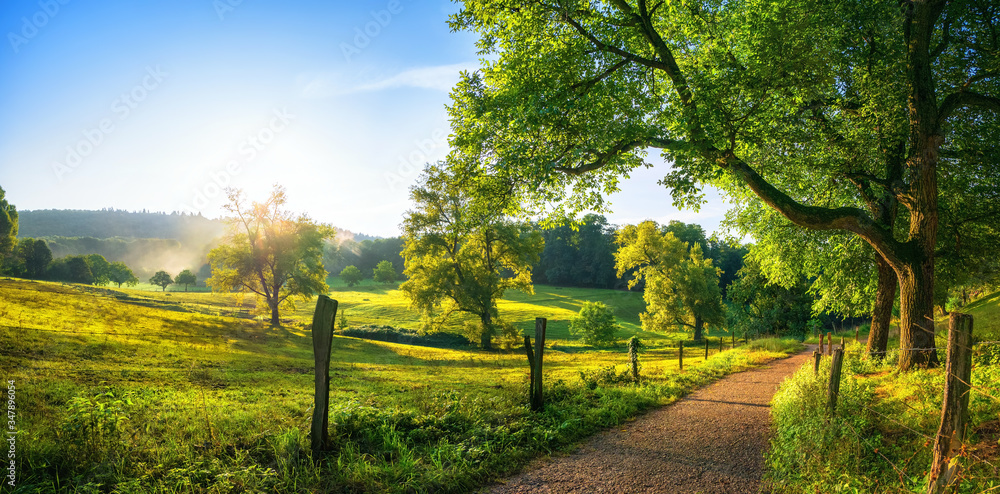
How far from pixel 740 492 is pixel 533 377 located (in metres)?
4.00

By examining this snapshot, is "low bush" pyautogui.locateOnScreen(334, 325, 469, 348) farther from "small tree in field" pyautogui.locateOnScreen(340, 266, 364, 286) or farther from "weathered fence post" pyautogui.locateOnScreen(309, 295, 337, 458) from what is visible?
"small tree in field" pyautogui.locateOnScreen(340, 266, 364, 286)

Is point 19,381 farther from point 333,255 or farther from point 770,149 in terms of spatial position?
point 333,255

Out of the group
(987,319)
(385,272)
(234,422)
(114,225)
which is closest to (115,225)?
(114,225)

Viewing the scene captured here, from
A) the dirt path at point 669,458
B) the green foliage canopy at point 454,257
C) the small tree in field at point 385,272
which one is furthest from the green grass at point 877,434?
the small tree in field at point 385,272

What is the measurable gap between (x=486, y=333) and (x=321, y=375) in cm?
2839

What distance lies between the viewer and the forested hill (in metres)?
84.1

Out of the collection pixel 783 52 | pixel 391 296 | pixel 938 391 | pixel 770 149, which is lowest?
pixel 391 296

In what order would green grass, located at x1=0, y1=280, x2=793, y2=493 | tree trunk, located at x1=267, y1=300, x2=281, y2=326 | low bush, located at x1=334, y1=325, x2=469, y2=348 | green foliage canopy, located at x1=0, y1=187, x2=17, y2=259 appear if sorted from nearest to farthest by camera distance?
green grass, located at x1=0, y1=280, x2=793, y2=493 → green foliage canopy, located at x1=0, y1=187, x2=17, y2=259 → tree trunk, located at x1=267, y1=300, x2=281, y2=326 → low bush, located at x1=334, y1=325, x2=469, y2=348

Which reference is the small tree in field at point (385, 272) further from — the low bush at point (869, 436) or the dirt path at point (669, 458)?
the low bush at point (869, 436)

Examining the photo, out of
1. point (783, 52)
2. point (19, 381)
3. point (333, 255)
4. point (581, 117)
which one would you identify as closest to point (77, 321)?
point (19, 381)

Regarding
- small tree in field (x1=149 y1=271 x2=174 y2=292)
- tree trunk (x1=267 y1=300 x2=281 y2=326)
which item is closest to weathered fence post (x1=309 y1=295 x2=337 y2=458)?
tree trunk (x1=267 y1=300 x2=281 y2=326)

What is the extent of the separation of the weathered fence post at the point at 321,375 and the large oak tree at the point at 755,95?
6625 mm

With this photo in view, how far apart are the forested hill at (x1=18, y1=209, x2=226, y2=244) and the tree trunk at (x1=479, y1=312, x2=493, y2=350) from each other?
25122 millimetres

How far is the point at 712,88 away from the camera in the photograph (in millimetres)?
10500
